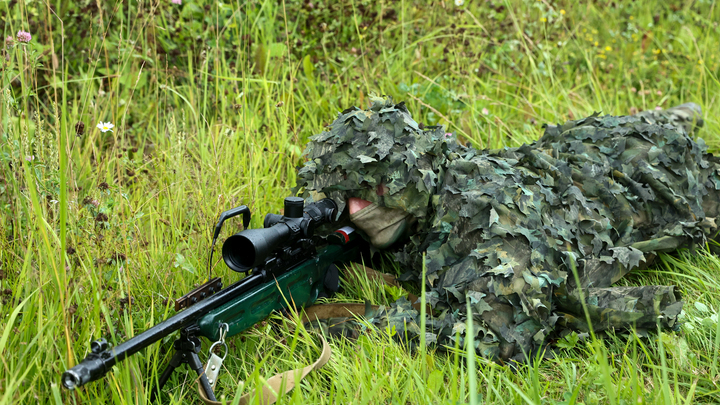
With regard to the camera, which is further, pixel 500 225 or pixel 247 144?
pixel 247 144

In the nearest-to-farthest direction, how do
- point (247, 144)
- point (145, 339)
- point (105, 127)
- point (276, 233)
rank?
point (145, 339) → point (276, 233) → point (105, 127) → point (247, 144)

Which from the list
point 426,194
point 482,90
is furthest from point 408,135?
point 482,90

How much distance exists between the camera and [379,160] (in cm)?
229

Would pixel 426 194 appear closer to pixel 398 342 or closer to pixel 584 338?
pixel 398 342

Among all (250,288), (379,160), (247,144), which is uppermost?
(379,160)

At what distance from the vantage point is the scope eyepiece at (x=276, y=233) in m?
2.03

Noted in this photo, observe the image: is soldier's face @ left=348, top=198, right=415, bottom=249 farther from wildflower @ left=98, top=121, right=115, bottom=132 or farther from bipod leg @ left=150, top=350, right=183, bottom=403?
wildflower @ left=98, top=121, right=115, bottom=132

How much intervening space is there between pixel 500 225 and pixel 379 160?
1.82ft

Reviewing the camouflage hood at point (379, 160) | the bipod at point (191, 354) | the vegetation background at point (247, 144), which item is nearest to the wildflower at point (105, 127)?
the vegetation background at point (247, 144)

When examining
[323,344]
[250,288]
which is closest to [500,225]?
[323,344]

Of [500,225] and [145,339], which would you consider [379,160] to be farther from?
[145,339]

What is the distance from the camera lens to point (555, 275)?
230 centimetres

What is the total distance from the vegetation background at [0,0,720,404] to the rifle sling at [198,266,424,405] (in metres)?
0.05

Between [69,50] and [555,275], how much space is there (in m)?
3.32
